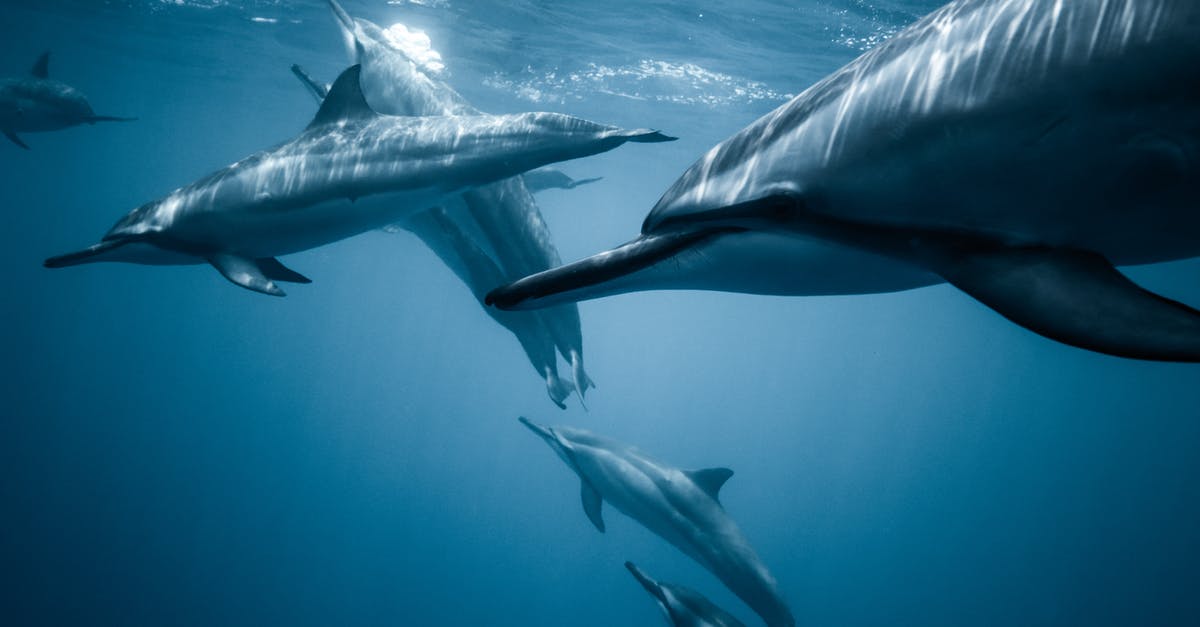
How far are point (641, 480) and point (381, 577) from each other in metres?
22.6

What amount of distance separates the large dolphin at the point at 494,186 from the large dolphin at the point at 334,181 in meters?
1.47

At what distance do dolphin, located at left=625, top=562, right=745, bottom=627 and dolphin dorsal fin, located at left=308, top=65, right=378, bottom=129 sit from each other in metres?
5.40

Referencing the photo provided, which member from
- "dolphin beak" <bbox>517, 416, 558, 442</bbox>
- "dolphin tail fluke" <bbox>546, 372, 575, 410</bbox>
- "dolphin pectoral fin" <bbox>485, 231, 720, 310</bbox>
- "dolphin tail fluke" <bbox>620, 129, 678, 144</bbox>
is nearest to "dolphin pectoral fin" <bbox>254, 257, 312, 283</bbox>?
"dolphin tail fluke" <bbox>546, 372, 575, 410</bbox>

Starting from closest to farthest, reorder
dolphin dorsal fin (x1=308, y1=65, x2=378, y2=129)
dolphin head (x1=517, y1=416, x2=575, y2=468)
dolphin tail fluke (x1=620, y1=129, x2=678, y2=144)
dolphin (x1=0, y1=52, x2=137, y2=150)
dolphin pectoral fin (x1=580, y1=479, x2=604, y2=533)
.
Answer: dolphin tail fluke (x1=620, y1=129, x2=678, y2=144) → dolphin dorsal fin (x1=308, y1=65, x2=378, y2=129) → dolphin head (x1=517, y1=416, x2=575, y2=468) → dolphin pectoral fin (x1=580, y1=479, x2=604, y2=533) → dolphin (x1=0, y1=52, x2=137, y2=150)

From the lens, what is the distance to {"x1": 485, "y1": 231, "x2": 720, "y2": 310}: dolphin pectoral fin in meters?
2.00

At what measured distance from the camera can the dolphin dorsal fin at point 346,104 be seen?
5.04m

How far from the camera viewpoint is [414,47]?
19812 mm

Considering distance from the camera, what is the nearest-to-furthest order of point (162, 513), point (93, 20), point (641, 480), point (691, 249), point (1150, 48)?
point (1150, 48) → point (691, 249) → point (641, 480) → point (93, 20) → point (162, 513)

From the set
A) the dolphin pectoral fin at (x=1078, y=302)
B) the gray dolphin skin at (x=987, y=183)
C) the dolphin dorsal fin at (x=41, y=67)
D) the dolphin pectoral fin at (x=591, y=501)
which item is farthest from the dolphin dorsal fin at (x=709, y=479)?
the dolphin dorsal fin at (x=41, y=67)

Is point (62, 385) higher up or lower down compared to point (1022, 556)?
higher up

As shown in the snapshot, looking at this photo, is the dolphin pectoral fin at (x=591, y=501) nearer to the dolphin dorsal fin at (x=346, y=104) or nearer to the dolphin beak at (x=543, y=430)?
the dolphin beak at (x=543, y=430)

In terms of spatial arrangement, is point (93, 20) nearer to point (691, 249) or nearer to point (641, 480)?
point (641, 480)

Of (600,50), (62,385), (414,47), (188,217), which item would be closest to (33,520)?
(62,385)

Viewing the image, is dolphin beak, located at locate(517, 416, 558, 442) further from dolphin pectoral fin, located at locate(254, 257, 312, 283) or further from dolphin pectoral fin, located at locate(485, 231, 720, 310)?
dolphin pectoral fin, located at locate(485, 231, 720, 310)
